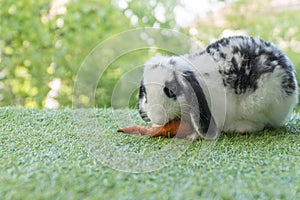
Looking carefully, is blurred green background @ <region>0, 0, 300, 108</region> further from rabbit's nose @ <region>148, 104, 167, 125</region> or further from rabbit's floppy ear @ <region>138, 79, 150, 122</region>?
rabbit's nose @ <region>148, 104, 167, 125</region>

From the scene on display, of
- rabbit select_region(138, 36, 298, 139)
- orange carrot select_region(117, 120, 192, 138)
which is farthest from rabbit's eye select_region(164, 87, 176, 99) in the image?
orange carrot select_region(117, 120, 192, 138)

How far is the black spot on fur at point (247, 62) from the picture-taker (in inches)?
60.1

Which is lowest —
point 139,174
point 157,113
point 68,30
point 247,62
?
point 139,174

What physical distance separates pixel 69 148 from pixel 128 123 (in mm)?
520

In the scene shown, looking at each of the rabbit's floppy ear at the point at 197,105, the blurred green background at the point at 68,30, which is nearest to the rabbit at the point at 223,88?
the rabbit's floppy ear at the point at 197,105

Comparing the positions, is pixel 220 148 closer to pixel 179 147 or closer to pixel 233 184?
pixel 179 147

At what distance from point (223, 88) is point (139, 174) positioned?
1.88 feet

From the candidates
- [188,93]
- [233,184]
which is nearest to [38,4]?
[188,93]

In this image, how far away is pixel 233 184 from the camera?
38.8 inches

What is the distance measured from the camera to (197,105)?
140 cm

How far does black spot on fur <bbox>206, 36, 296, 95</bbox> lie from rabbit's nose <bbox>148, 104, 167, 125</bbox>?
0.84 ft

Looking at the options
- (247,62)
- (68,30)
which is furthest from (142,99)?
(68,30)

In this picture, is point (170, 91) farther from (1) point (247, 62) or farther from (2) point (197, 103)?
(1) point (247, 62)

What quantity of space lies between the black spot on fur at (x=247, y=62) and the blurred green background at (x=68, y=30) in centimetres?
173
